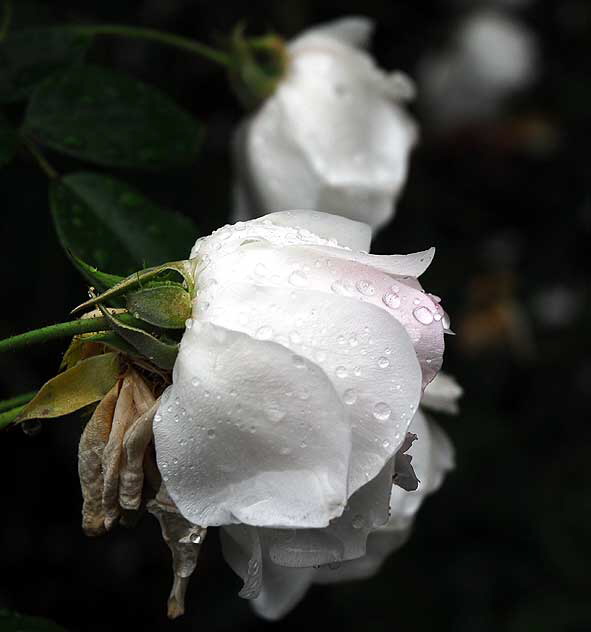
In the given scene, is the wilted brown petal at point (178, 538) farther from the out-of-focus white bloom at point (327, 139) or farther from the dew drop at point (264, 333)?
the out-of-focus white bloom at point (327, 139)

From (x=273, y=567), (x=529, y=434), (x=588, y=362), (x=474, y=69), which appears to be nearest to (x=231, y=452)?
(x=273, y=567)

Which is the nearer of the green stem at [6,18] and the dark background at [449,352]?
the green stem at [6,18]

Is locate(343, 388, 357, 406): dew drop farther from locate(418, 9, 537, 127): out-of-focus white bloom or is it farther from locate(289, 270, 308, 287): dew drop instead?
locate(418, 9, 537, 127): out-of-focus white bloom

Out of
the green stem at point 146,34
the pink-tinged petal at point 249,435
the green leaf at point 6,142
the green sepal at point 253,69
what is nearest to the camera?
the pink-tinged petal at point 249,435

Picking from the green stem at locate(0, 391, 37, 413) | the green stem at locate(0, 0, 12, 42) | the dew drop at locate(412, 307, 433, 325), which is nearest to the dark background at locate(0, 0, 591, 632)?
the green stem at locate(0, 0, 12, 42)

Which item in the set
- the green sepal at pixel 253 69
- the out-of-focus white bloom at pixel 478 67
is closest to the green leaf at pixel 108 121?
the green sepal at pixel 253 69

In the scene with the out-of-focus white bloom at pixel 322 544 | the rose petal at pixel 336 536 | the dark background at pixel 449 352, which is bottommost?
the dark background at pixel 449 352

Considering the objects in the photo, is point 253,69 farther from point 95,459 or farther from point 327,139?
point 95,459

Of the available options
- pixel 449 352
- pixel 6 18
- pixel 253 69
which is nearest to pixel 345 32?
pixel 253 69
